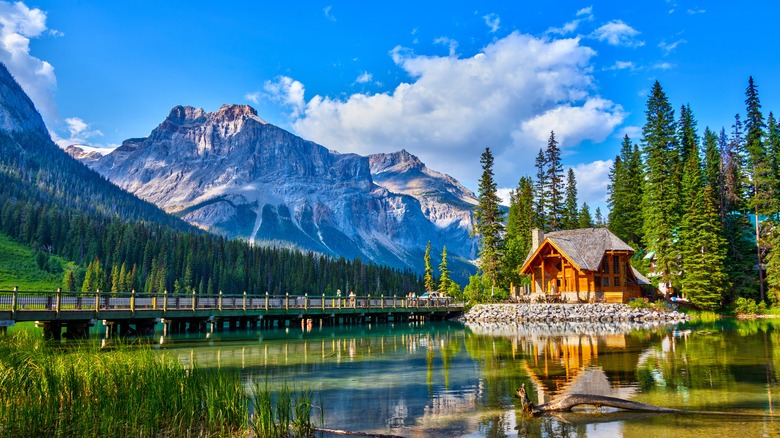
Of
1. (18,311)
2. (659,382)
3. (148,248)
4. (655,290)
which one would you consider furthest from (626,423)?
(148,248)

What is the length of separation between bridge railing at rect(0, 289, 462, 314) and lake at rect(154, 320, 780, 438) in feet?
28.8

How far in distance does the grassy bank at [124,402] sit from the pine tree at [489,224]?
Answer: 5440 centimetres

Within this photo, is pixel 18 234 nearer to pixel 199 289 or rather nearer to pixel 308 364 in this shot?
pixel 199 289

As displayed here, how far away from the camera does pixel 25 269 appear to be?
96.9 metres

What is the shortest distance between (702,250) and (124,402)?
5398cm

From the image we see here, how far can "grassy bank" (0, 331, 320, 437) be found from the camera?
8844 millimetres

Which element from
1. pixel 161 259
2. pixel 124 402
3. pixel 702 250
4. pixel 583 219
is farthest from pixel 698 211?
pixel 161 259

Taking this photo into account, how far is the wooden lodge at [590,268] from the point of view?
172 feet

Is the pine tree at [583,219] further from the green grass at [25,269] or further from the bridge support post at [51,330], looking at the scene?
the green grass at [25,269]

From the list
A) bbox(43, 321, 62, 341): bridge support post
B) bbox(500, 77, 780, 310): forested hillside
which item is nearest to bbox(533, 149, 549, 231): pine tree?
bbox(500, 77, 780, 310): forested hillside

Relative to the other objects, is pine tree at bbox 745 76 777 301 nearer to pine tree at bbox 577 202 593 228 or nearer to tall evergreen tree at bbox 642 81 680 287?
tall evergreen tree at bbox 642 81 680 287

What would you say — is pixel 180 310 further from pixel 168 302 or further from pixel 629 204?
pixel 629 204

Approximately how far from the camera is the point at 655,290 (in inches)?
2259

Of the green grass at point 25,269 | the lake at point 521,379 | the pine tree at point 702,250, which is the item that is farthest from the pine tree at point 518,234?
the green grass at point 25,269
